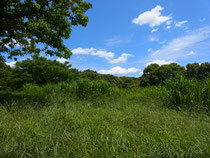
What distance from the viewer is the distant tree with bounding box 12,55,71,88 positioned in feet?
43.5

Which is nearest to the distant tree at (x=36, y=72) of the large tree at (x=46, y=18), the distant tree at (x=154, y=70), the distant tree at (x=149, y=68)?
the large tree at (x=46, y=18)

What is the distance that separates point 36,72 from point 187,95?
45.8 feet

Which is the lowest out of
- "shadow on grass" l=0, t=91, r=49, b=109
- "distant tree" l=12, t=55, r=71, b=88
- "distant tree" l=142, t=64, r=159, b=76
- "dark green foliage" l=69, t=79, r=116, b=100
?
"shadow on grass" l=0, t=91, r=49, b=109

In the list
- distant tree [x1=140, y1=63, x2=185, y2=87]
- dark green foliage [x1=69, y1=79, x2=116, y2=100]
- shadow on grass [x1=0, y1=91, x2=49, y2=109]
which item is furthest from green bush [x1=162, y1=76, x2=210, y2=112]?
distant tree [x1=140, y1=63, x2=185, y2=87]

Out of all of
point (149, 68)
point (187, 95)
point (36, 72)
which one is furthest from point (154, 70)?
point (187, 95)

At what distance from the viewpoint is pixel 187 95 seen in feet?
13.9

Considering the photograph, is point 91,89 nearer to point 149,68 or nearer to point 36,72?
point 36,72

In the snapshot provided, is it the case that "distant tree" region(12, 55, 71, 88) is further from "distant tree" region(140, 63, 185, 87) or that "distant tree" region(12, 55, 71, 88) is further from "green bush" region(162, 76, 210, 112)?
"distant tree" region(140, 63, 185, 87)

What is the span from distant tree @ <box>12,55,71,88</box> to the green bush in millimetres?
11486

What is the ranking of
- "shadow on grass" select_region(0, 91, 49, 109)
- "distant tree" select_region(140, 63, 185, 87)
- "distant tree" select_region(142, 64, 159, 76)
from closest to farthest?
"shadow on grass" select_region(0, 91, 49, 109) → "distant tree" select_region(140, 63, 185, 87) → "distant tree" select_region(142, 64, 159, 76)

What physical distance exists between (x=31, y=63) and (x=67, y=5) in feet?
33.3

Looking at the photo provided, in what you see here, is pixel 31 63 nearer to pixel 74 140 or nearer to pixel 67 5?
pixel 67 5

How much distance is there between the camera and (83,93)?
6.58 meters

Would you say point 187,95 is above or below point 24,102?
above
